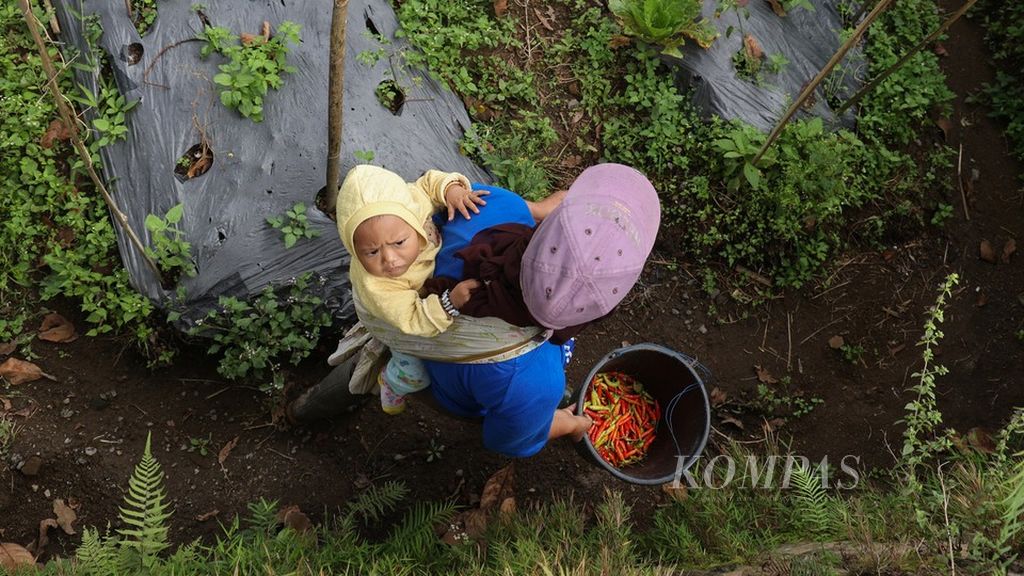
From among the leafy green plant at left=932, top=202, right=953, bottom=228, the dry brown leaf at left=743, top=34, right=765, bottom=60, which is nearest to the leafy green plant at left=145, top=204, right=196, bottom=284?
the dry brown leaf at left=743, top=34, right=765, bottom=60

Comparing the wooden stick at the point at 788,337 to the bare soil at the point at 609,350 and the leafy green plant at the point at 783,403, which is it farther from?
the leafy green plant at the point at 783,403

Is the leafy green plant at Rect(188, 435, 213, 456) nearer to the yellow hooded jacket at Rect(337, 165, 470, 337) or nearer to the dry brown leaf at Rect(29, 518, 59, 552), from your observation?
the dry brown leaf at Rect(29, 518, 59, 552)

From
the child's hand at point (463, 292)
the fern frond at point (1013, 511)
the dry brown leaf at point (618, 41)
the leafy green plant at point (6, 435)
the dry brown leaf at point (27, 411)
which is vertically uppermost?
the fern frond at point (1013, 511)

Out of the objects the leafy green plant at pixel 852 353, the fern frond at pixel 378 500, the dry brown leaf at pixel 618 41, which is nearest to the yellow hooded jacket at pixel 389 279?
the fern frond at pixel 378 500

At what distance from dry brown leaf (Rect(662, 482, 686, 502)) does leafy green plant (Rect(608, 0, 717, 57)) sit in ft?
7.86

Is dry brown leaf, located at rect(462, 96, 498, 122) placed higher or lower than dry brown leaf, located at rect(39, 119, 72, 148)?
higher

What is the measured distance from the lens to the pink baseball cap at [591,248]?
180 centimetres

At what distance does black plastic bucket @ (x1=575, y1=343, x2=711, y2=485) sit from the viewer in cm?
326

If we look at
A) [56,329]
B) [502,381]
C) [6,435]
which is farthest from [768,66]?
[6,435]

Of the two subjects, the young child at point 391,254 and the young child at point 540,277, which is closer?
the young child at point 540,277

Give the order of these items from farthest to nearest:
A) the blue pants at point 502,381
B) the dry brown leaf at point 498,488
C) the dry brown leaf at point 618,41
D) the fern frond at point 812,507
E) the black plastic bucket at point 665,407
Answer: the dry brown leaf at point 618,41
the dry brown leaf at point 498,488
the black plastic bucket at point 665,407
the fern frond at point 812,507
the blue pants at point 502,381

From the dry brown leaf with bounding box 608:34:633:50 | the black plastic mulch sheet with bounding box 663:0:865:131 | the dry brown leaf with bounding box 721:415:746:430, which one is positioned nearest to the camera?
the dry brown leaf with bounding box 721:415:746:430

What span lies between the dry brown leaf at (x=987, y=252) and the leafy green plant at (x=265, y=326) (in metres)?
3.79

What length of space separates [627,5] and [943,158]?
7.10ft
